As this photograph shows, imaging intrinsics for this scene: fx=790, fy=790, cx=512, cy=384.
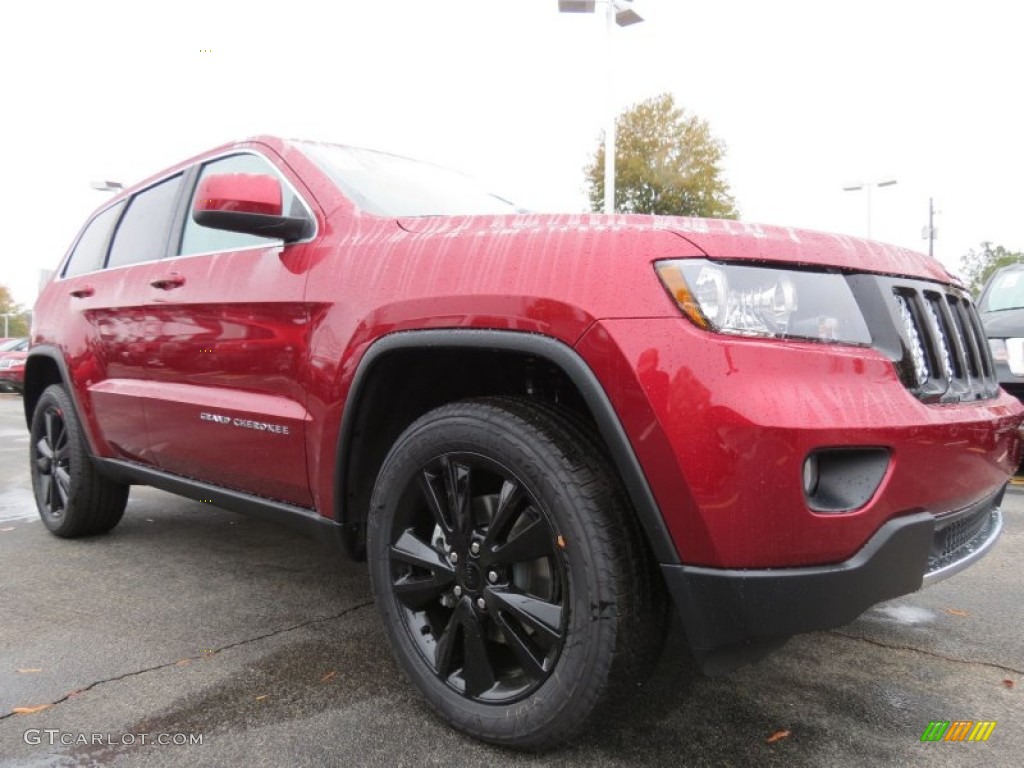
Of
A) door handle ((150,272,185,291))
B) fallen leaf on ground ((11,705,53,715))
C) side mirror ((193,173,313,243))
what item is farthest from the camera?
door handle ((150,272,185,291))

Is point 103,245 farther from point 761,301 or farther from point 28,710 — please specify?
point 761,301

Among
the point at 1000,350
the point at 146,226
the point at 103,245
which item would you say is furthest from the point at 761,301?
the point at 1000,350

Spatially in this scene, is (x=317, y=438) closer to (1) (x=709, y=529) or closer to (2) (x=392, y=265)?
(2) (x=392, y=265)

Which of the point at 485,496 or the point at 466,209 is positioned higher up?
the point at 466,209

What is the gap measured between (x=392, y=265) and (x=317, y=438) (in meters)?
0.56

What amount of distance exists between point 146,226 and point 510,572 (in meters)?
2.60

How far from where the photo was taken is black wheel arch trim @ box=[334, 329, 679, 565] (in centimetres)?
161

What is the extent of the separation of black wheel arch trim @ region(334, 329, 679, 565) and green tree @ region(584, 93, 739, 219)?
21.1 metres

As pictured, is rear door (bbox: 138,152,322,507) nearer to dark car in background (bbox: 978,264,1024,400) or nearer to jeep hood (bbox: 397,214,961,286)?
jeep hood (bbox: 397,214,961,286)

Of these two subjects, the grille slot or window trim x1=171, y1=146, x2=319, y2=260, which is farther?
window trim x1=171, y1=146, x2=319, y2=260

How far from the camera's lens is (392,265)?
210 centimetres

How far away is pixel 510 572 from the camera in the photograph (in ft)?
6.14

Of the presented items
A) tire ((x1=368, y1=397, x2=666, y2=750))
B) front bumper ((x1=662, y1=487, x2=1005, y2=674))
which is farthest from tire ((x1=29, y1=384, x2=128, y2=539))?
front bumper ((x1=662, y1=487, x2=1005, y2=674))

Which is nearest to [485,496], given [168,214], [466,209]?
[466,209]
